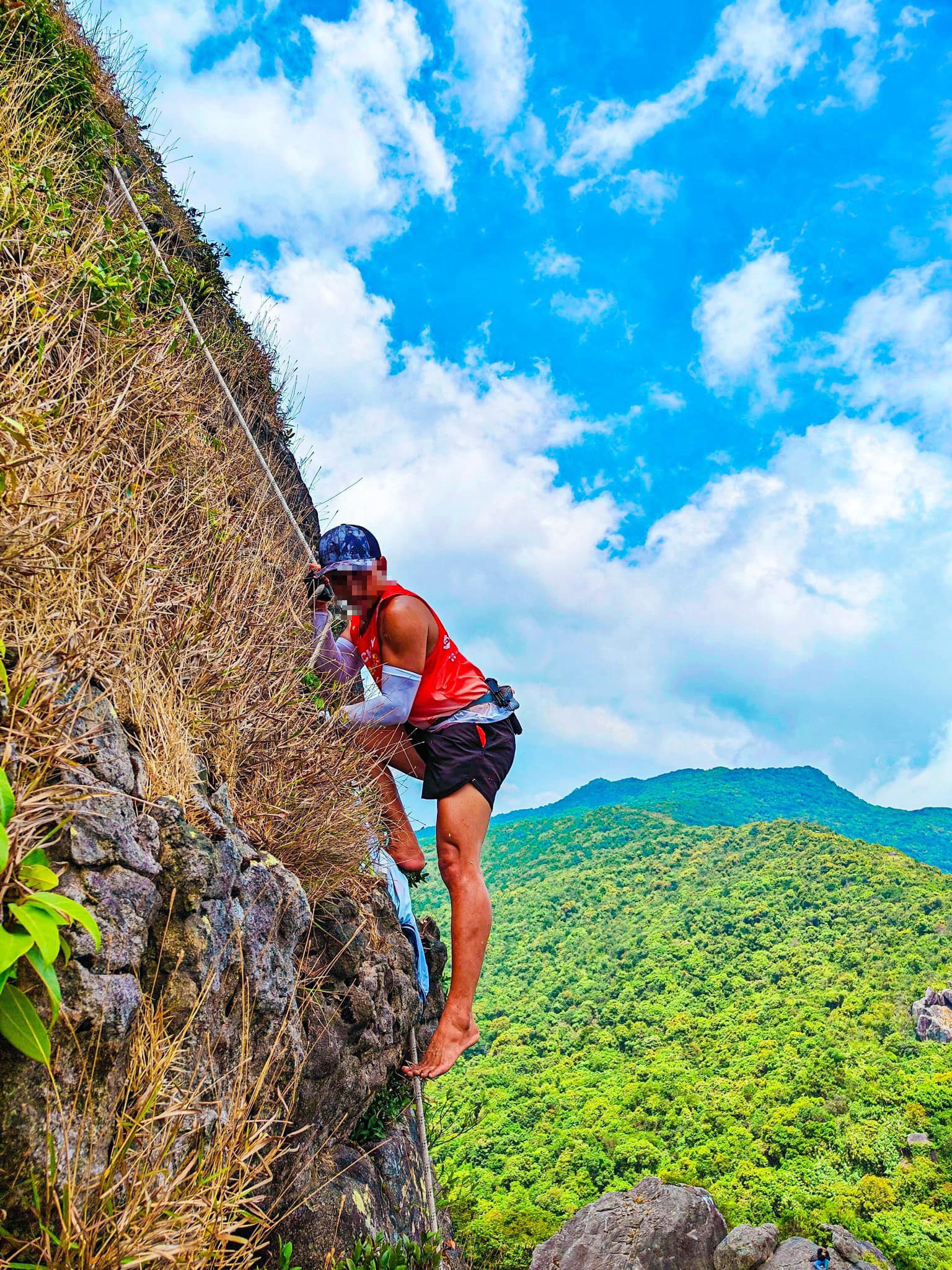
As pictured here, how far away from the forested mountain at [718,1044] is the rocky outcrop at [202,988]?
20.3m

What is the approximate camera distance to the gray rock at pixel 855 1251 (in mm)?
25047

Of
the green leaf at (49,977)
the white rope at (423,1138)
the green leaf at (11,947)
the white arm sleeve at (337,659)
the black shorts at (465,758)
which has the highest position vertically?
the white arm sleeve at (337,659)

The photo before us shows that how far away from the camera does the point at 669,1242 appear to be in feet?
70.2

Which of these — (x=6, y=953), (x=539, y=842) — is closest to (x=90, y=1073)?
(x=6, y=953)

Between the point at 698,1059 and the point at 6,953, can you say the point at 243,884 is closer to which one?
the point at 6,953

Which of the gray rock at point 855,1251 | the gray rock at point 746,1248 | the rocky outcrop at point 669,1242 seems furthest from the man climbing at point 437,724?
the gray rock at point 855,1251

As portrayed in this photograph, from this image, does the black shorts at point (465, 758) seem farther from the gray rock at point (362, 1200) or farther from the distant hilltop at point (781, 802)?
the distant hilltop at point (781, 802)

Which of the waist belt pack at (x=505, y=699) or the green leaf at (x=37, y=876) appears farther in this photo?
the waist belt pack at (x=505, y=699)

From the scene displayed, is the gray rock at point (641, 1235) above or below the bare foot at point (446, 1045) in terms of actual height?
below

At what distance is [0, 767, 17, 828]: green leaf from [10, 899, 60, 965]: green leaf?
161 millimetres

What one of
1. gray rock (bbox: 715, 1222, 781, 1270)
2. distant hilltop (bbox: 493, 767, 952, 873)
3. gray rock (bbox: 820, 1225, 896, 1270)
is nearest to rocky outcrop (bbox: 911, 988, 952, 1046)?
gray rock (bbox: 820, 1225, 896, 1270)

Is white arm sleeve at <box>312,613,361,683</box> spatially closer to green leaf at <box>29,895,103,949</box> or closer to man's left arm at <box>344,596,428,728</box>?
man's left arm at <box>344,596,428,728</box>

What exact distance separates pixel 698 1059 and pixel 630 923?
1637 centimetres

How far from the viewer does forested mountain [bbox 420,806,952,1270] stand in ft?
113
